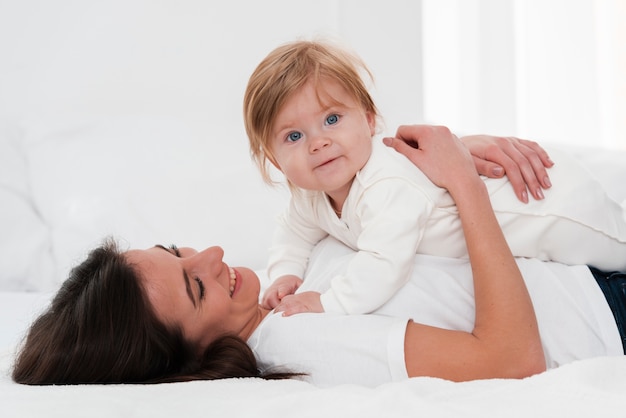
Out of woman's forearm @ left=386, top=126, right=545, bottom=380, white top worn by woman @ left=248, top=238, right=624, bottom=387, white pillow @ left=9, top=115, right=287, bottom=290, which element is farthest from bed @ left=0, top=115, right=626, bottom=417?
woman's forearm @ left=386, top=126, right=545, bottom=380

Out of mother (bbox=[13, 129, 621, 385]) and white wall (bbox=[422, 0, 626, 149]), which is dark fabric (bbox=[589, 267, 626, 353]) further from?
white wall (bbox=[422, 0, 626, 149])

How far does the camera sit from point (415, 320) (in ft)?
4.38

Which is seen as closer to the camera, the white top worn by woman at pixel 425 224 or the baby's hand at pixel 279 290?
the white top worn by woman at pixel 425 224

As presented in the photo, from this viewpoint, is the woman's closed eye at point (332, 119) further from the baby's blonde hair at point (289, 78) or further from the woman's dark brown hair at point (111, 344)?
the woman's dark brown hair at point (111, 344)

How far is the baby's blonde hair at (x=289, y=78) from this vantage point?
1.42 m

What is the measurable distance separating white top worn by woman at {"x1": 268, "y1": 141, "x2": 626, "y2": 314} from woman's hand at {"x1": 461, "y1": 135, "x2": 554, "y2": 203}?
0.06ft

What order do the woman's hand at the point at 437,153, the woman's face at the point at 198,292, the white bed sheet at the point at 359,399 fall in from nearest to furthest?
the white bed sheet at the point at 359,399
the woman's face at the point at 198,292
the woman's hand at the point at 437,153

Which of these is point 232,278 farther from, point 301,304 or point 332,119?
point 332,119

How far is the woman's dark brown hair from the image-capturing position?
1211 millimetres

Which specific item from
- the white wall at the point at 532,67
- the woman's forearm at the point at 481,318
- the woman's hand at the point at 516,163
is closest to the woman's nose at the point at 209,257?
the woman's forearm at the point at 481,318

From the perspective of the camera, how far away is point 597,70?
340cm

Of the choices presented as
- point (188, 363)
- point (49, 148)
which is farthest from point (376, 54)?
point (188, 363)

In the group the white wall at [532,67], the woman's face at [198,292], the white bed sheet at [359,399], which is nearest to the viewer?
the white bed sheet at [359,399]

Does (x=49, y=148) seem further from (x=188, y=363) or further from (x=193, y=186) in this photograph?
(x=188, y=363)
